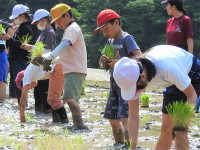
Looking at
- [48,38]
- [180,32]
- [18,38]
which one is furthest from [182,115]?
[18,38]

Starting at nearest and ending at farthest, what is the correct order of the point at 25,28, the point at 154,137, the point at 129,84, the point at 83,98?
the point at 129,84 → the point at 154,137 → the point at 25,28 → the point at 83,98

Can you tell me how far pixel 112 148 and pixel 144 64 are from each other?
169 cm

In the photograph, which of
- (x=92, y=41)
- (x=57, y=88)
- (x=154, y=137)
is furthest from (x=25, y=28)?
(x=92, y=41)

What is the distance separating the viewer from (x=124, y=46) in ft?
16.6

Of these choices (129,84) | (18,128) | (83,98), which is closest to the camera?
(129,84)

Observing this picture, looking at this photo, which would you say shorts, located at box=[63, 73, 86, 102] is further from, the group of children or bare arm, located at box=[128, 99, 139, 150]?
bare arm, located at box=[128, 99, 139, 150]

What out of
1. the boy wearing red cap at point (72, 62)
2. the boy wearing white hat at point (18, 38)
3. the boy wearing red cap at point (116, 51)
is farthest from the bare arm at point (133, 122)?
the boy wearing white hat at point (18, 38)

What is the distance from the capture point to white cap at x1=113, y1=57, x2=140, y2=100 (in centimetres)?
341

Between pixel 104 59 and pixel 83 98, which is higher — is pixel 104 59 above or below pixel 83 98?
above

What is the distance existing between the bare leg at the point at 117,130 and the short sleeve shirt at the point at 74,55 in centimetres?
125

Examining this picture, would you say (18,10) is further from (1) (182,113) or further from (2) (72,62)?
(1) (182,113)

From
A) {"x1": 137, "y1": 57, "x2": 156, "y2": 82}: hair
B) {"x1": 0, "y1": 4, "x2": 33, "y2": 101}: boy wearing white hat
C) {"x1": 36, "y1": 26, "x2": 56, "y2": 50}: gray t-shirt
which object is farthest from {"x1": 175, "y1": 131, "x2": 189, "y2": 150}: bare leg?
{"x1": 0, "y1": 4, "x2": 33, "y2": 101}: boy wearing white hat

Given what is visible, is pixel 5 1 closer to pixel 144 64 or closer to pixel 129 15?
pixel 129 15

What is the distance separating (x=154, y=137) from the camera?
5.79m
